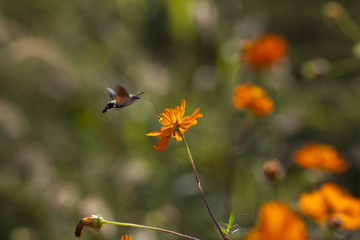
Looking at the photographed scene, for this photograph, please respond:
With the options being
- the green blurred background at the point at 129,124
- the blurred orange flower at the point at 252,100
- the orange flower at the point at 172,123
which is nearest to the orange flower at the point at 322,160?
the green blurred background at the point at 129,124

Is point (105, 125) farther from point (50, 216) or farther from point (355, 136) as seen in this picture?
point (355, 136)

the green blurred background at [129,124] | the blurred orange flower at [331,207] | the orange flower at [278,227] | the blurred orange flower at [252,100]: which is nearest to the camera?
the orange flower at [278,227]

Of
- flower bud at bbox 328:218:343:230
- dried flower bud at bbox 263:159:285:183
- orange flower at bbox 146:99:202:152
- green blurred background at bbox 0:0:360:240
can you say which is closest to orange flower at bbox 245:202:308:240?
flower bud at bbox 328:218:343:230

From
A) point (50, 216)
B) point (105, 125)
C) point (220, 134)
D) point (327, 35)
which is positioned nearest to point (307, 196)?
point (50, 216)

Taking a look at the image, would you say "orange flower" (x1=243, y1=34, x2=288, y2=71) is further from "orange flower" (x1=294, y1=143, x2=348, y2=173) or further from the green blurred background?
"orange flower" (x1=294, y1=143, x2=348, y2=173)

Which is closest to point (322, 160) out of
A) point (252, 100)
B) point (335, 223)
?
point (252, 100)

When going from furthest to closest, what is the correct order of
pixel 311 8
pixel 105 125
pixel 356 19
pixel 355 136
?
1. pixel 311 8
2. pixel 356 19
3. pixel 355 136
4. pixel 105 125

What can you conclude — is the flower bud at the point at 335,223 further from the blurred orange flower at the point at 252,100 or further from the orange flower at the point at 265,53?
the orange flower at the point at 265,53
